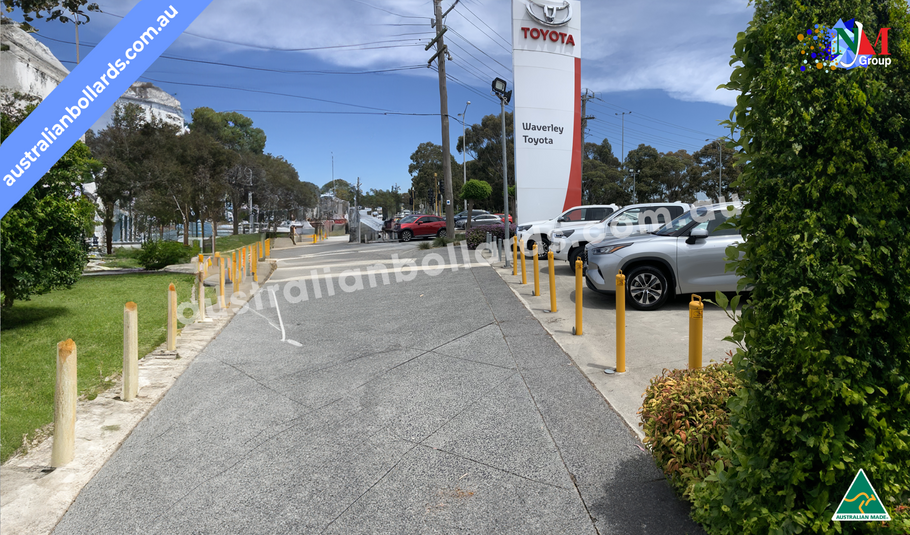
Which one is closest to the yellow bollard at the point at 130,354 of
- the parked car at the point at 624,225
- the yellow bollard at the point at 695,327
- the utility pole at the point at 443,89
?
the yellow bollard at the point at 695,327

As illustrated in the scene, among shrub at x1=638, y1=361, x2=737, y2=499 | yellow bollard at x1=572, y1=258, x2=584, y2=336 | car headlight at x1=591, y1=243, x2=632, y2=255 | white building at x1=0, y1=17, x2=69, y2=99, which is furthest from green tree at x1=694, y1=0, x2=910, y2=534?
white building at x1=0, y1=17, x2=69, y2=99

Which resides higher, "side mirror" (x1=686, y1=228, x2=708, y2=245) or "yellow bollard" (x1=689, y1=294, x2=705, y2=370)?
"side mirror" (x1=686, y1=228, x2=708, y2=245)

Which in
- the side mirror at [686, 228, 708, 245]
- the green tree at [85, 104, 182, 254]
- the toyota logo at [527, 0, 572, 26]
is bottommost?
the side mirror at [686, 228, 708, 245]

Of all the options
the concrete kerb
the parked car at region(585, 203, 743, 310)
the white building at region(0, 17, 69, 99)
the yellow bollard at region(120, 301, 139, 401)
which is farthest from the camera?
the white building at region(0, 17, 69, 99)

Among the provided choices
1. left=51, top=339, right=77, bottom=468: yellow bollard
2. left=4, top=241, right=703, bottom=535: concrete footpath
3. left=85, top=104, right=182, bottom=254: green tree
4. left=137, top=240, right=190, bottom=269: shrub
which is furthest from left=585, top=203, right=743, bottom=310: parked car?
left=85, top=104, right=182, bottom=254: green tree

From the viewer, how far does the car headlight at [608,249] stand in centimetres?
937

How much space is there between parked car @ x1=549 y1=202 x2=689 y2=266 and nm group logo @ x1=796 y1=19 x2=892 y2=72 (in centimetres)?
1177

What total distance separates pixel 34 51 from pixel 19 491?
103 ft

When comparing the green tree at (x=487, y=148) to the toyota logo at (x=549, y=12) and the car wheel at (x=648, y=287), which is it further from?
the car wheel at (x=648, y=287)

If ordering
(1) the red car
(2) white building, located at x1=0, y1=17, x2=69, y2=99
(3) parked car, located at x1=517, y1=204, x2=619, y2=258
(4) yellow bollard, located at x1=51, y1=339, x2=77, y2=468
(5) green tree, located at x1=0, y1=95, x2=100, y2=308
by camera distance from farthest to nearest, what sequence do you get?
1. (1) the red car
2. (2) white building, located at x1=0, y1=17, x2=69, y2=99
3. (3) parked car, located at x1=517, y1=204, x2=619, y2=258
4. (5) green tree, located at x1=0, y1=95, x2=100, y2=308
5. (4) yellow bollard, located at x1=51, y1=339, x2=77, y2=468

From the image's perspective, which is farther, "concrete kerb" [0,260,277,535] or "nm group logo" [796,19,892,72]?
"concrete kerb" [0,260,277,535]

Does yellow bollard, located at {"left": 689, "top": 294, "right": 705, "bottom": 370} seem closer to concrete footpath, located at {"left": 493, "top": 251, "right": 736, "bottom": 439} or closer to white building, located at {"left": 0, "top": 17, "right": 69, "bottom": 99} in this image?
concrete footpath, located at {"left": 493, "top": 251, "right": 736, "bottom": 439}

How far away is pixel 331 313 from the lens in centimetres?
1070

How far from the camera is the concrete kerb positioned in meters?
3.69
